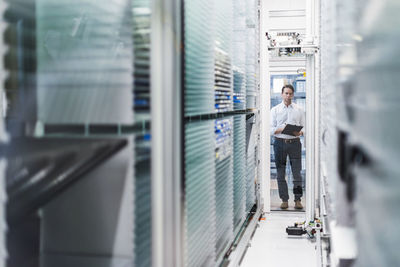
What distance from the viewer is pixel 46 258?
7.42 ft

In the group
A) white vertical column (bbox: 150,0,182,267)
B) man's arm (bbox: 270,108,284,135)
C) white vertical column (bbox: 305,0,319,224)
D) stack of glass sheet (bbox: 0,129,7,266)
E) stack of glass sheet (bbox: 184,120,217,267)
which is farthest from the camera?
man's arm (bbox: 270,108,284,135)

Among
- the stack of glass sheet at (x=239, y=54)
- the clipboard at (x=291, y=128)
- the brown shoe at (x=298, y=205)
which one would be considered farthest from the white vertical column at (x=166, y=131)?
the brown shoe at (x=298, y=205)

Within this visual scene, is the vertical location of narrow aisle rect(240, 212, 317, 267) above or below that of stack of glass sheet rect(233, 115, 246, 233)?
below

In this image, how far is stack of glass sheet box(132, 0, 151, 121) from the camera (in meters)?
2.20

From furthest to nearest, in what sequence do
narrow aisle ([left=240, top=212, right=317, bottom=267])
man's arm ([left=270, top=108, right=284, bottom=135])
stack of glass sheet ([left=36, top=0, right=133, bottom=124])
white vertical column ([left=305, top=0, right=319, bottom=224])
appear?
man's arm ([left=270, top=108, right=284, bottom=135]) < white vertical column ([left=305, top=0, right=319, bottom=224]) < narrow aisle ([left=240, top=212, right=317, bottom=267]) < stack of glass sheet ([left=36, top=0, right=133, bottom=124])

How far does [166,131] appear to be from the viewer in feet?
7.80

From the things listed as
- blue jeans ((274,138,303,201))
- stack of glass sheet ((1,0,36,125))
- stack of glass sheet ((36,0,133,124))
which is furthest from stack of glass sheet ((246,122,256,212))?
stack of glass sheet ((1,0,36,125))

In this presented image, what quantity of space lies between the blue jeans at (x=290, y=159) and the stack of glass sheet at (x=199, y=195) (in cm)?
317

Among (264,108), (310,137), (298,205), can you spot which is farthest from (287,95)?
(298,205)

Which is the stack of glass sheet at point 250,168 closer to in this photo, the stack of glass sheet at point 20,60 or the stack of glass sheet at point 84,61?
the stack of glass sheet at point 84,61

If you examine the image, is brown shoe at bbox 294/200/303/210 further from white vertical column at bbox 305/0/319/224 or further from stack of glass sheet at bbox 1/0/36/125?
stack of glass sheet at bbox 1/0/36/125

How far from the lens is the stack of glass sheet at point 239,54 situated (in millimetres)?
4715

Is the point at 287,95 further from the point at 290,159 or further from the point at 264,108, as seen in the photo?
the point at 290,159

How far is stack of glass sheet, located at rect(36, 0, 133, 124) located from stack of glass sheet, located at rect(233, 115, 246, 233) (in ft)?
8.62
